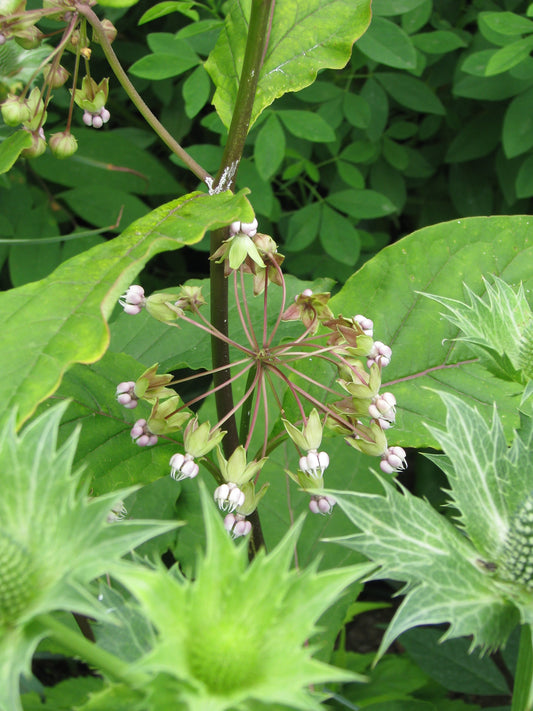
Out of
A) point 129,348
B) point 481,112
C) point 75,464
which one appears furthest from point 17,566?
point 481,112

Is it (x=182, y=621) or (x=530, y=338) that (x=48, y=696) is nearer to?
(x=182, y=621)

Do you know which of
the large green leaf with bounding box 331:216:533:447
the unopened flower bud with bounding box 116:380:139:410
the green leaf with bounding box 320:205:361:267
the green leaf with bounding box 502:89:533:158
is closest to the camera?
the unopened flower bud with bounding box 116:380:139:410

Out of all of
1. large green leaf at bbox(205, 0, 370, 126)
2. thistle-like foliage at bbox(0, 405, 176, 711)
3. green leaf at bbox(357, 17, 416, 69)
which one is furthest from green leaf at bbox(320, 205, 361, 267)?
thistle-like foliage at bbox(0, 405, 176, 711)

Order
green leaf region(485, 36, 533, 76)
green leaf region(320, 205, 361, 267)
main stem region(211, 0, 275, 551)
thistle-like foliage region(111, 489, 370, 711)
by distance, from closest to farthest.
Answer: thistle-like foliage region(111, 489, 370, 711) → main stem region(211, 0, 275, 551) → green leaf region(485, 36, 533, 76) → green leaf region(320, 205, 361, 267)

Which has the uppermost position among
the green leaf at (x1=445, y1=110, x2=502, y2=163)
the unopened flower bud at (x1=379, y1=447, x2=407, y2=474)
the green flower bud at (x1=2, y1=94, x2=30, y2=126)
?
the green flower bud at (x1=2, y1=94, x2=30, y2=126)

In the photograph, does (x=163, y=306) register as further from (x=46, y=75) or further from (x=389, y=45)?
(x=389, y=45)

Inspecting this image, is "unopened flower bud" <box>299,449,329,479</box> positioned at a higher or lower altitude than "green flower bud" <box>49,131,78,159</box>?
lower

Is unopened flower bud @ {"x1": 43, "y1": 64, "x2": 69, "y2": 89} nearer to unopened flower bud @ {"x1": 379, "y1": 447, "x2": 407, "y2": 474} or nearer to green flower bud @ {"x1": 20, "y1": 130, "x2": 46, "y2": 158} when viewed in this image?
green flower bud @ {"x1": 20, "y1": 130, "x2": 46, "y2": 158}

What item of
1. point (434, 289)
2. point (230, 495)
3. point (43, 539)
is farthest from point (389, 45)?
point (43, 539)
